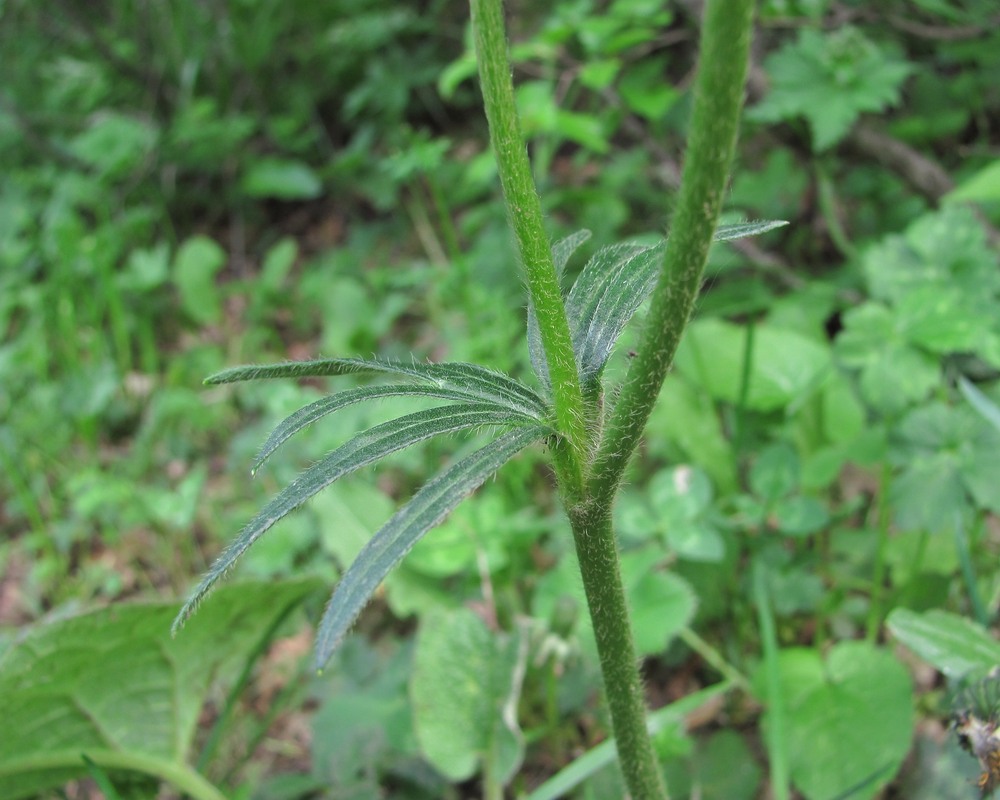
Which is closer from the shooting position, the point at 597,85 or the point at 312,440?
the point at 312,440

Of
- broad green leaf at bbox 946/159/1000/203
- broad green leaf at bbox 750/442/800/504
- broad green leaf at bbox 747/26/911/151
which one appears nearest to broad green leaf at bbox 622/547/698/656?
broad green leaf at bbox 750/442/800/504

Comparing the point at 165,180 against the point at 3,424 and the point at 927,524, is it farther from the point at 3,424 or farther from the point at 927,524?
the point at 927,524

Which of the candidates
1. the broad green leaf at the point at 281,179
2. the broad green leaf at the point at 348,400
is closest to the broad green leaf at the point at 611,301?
the broad green leaf at the point at 348,400

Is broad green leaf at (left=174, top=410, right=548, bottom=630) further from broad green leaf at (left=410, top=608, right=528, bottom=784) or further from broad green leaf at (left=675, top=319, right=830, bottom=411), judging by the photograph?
broad green leaf at (left=675, top=319, right=830, bottom=411)

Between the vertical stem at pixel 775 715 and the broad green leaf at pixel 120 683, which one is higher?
the broad green leaf at pixel 120 683

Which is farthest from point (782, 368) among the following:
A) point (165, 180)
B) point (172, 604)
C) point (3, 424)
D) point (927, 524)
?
point (165, 180)

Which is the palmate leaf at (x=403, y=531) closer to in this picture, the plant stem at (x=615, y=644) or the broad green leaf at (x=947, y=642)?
the plant stem at (x=615, y=644)

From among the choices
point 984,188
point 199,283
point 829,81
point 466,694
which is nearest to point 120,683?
point 466,694
